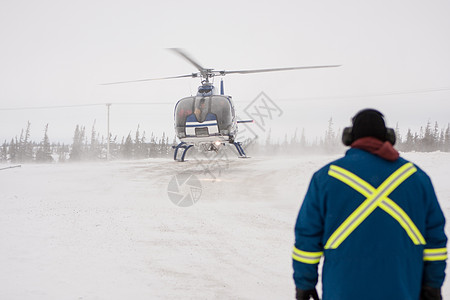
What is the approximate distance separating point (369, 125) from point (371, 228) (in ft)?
2.59

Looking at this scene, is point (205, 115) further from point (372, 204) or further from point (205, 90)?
point (372, 204)

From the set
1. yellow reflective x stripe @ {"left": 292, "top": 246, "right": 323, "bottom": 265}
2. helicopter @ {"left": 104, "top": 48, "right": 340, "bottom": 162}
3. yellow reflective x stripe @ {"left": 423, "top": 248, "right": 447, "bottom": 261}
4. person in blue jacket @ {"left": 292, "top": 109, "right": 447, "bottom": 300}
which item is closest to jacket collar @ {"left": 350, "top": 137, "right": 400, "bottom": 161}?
person in blue jacket @ {"left": 292, "top": 109, "right": 447, "bottom": 300}

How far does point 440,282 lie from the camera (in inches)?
94.3

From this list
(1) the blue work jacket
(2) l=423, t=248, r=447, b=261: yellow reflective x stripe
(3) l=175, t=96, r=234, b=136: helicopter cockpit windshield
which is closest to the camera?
(1) the blue work jacket

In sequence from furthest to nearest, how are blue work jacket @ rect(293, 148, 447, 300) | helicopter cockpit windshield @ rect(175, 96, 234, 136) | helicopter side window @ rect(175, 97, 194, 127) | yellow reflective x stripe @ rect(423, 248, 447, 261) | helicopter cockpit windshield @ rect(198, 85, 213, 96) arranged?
1. helicopter cockpit windshield @ rect(198, 85, 213, 96)
2. helicopter side window @ rect(175, 97, 194, 127)
3. helicopter cockpit windshield @ rect(175, 96, 234, 136)
4. yellow reflective x stripe @ rect(423, 248, 447, 261)
5. blue work jacket @ rect(293, 148, 447, 300)

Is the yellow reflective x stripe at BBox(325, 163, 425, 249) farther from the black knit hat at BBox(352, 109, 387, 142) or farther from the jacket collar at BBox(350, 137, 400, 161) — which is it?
the black knit hat at BBox(352, 109, 387, 142)

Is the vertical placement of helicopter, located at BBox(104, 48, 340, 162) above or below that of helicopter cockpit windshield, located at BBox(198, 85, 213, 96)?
below

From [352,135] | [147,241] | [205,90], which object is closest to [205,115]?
[205,90]

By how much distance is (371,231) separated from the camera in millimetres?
2184

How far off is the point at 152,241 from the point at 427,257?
5693 mm

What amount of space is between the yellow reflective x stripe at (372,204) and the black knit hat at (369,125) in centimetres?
32

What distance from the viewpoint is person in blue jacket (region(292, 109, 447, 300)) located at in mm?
2172

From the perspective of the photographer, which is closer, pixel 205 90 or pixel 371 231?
pixel 371 231

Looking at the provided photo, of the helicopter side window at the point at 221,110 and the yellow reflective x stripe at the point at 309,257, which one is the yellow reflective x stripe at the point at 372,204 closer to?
the yellow reflective x stripe at the point at 309,257
